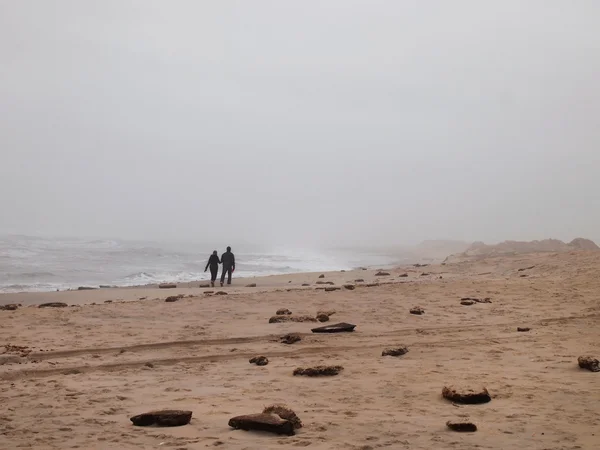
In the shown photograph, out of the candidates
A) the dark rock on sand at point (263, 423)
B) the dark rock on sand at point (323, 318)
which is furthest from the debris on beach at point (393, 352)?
the dark rock on sand at point (263, 423)

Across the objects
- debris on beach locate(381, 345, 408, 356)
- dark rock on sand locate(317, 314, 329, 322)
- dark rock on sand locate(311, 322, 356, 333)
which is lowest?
debris on beach locate(381, 345, 408, 356)

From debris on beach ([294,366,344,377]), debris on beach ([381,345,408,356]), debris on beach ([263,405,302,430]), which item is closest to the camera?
debris on beach ([263,405,302,430])

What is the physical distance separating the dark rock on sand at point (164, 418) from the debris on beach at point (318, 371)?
206cm

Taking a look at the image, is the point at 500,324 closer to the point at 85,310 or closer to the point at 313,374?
the point at 313,374

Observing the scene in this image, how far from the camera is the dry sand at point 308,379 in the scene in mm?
4582

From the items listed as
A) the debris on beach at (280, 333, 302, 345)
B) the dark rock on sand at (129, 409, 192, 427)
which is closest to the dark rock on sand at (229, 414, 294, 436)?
the dark rock on sand at (129, 409, 192, 427)

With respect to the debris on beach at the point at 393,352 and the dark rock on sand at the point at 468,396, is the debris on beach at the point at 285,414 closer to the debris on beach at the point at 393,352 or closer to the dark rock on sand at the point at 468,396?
the dark rock on sand at the point at 468,396

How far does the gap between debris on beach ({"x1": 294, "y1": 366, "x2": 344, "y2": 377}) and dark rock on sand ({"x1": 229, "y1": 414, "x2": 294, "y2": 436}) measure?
1.93m

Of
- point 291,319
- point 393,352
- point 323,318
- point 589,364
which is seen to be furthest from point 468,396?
point 291,319

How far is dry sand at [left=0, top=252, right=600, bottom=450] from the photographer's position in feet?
15.0

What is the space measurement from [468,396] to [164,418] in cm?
295

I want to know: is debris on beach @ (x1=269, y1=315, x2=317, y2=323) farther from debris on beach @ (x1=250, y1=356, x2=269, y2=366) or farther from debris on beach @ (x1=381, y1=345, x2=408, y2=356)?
debris on beach @ (x1=250, y1=356, x2=269, y2=366)

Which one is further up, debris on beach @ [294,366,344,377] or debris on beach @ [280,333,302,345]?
debris on beach @ [280,333,302,345]

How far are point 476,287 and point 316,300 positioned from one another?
4927mm
